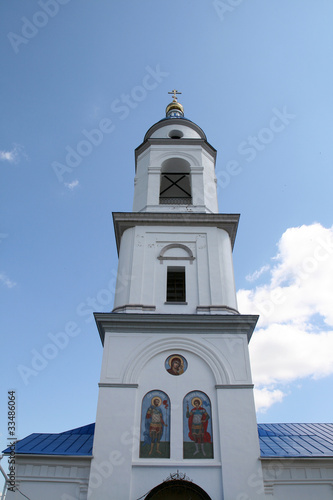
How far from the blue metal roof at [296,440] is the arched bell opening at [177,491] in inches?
70.6

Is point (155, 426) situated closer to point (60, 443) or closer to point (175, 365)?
point (175, 365)

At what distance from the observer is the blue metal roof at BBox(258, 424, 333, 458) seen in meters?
10.2

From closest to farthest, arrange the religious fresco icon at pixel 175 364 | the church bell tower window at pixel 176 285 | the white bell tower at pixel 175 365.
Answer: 1. the white bell tower at pixel 175 365
2. the religious fresco icon at pixel 175 364
3. the church bell tower window at pixel 176 285

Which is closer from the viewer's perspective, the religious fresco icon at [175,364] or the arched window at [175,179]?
the religious fresco icon at [175,364]

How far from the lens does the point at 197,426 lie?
10.0 metres

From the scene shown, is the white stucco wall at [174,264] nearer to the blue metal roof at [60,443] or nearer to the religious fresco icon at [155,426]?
the religious fresco icon at [155,426]

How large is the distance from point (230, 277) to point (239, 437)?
486 centimetres

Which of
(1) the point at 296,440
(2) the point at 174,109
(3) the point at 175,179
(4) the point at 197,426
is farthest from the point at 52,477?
(2) the point at 174,109

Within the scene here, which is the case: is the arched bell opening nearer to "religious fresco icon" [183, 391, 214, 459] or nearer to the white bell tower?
the white bell tower

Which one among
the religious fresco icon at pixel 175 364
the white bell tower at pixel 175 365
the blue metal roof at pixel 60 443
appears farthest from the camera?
the religious fresco icon at pixel 175 364

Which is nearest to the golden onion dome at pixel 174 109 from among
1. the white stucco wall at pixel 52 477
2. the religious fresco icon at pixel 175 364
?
the religious fresco icon at pixel 175 364

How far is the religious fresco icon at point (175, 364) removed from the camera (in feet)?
35.6

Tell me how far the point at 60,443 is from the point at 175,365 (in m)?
3.75

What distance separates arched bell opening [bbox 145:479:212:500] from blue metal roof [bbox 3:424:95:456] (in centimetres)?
185
